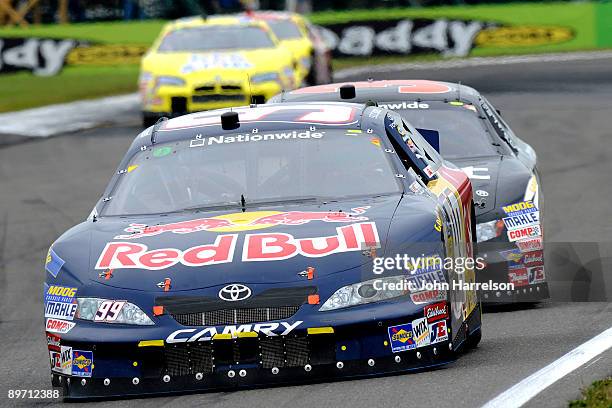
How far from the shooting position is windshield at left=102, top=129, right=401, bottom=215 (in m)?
7.41

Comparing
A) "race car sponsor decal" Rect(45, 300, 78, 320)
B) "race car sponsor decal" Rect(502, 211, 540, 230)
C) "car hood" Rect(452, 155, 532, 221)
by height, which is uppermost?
"race car sponsor decal" Rect(45, 300, 78, 320)

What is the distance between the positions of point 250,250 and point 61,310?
0.87 m

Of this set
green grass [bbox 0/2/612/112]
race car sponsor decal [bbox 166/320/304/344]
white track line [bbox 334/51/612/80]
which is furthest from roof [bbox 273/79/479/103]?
green grass [bbox 0/2/612/112]

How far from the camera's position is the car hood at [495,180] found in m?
9.27

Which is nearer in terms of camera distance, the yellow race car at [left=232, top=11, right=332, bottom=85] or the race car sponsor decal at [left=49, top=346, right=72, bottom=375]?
the race car sponsor decal at [left=49, top=346, right=72, bottom=375]

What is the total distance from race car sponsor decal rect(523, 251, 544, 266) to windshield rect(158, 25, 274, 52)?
13050 millimetres

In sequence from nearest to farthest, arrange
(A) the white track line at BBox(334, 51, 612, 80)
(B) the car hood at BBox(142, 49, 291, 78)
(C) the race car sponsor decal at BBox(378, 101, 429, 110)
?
(C) the race car sponsor decal at BBox(378, 101, 429, 110) → (B) the car hood at BBox(142, 49, 291, 78) → (A) the white track line at BBox(334, 51, 612, 80)

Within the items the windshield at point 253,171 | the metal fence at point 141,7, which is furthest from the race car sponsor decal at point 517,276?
the metal fence at point 141,7

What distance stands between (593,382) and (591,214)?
7.61m

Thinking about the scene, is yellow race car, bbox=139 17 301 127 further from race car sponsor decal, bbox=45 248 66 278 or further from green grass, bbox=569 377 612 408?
green grass, bbox=569 377 612 408

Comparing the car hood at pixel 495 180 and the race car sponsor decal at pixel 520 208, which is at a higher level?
the car hood at pixel 495 180

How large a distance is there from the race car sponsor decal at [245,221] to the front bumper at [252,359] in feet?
2.20

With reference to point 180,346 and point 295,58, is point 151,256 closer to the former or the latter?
point 180,346

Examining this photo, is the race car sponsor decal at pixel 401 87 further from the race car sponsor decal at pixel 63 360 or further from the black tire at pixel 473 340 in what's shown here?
the race car sponsor decal at pixel 63 360
